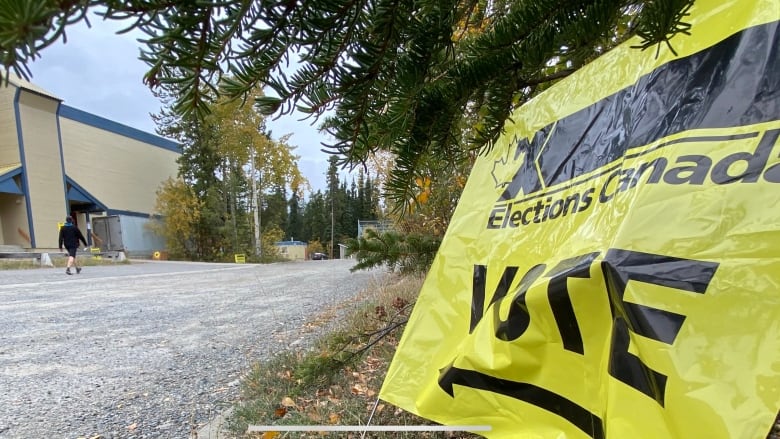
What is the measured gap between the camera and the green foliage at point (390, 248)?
172 centimetres

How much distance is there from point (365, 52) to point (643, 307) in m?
0.76

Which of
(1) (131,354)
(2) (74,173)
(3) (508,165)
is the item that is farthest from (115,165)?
(3) (508,165)

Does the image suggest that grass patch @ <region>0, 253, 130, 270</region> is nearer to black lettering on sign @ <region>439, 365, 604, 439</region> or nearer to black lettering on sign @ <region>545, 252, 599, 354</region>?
black lettering on sign @ <region>439, 365, 604, 439</region>

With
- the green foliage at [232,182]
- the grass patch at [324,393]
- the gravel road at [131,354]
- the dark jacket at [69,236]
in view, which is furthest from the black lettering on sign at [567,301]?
the green foliage at [232,182]

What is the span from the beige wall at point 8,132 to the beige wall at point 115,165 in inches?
91.3

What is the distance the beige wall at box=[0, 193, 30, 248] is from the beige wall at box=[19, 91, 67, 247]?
15.6 inches

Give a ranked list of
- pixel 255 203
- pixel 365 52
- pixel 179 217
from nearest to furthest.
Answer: pixel 365 52
pixel 255 203
pixel 179 217

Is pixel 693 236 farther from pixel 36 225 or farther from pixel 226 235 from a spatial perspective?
pixel 36 225

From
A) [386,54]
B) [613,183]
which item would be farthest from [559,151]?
[386,54]

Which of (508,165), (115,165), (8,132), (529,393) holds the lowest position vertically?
(529,393)

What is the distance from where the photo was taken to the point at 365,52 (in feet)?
2.15

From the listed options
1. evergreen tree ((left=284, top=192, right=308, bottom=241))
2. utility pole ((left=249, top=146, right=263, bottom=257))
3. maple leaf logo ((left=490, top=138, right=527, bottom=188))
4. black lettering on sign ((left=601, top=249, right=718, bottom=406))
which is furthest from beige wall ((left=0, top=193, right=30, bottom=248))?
evergreen tree ((left=284, top=192, right=308, bottom=241))

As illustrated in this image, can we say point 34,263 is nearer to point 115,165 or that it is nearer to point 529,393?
point 115,165

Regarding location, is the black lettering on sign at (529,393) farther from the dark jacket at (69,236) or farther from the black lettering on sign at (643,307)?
the dark jacket at (69,236)
